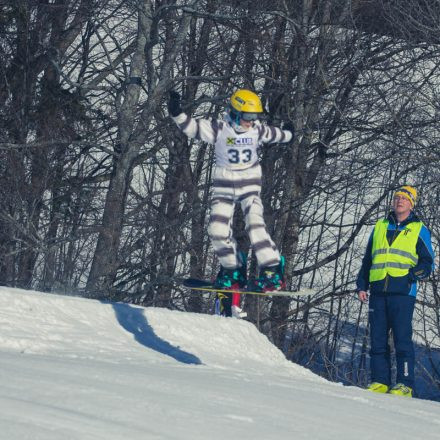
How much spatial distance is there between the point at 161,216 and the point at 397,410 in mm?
15998

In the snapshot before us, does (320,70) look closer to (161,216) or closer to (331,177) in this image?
(331,177)

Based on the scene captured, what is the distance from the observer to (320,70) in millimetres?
20016

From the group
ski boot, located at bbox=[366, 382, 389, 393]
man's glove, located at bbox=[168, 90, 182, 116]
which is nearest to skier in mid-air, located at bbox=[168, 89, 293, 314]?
man's glove, located at bbox=[168, 90, 182, 116]

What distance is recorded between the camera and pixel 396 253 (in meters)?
9.23

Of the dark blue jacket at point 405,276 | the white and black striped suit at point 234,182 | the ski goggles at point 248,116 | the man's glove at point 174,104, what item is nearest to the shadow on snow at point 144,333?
the white and black striped suit at point 234,182

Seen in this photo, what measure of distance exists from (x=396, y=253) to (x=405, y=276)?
0.22 meters

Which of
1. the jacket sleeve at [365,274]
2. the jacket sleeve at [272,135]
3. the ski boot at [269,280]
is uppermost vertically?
the jacket sleeve at [272,135]

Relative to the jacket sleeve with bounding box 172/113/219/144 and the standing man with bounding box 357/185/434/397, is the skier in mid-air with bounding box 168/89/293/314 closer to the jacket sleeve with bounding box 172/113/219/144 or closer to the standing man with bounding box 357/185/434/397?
the jacket sleeve with bounding box 172/113/219/144

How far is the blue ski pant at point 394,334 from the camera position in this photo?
30.2 feet

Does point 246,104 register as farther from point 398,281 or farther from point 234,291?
point 398,281

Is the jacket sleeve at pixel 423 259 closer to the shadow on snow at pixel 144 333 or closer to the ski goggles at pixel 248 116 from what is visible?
the ski goggles at pixel 248 116

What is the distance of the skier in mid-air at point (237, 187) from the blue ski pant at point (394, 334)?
960 mm

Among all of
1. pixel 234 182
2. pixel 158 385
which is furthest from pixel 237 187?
pixel 158 385

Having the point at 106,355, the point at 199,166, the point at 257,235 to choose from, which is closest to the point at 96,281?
the point at 199,166
